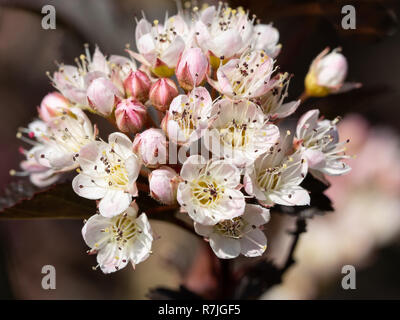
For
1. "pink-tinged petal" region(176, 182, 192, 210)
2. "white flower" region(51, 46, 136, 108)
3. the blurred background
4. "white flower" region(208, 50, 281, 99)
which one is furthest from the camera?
the blurred background

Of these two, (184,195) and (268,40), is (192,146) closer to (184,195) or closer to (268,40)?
(184,195)

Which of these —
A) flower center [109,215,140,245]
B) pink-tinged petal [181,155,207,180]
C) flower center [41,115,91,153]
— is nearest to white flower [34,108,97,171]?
flower center [41,115,91,153]

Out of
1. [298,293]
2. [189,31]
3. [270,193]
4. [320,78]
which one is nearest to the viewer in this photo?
[270,193]

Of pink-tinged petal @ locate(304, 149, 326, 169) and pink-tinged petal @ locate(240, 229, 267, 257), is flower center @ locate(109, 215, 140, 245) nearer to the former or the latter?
pink-tinged petal @ locate(240, 229, 267, 257)

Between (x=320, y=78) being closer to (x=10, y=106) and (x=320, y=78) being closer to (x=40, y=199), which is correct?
(x=40, y=199)

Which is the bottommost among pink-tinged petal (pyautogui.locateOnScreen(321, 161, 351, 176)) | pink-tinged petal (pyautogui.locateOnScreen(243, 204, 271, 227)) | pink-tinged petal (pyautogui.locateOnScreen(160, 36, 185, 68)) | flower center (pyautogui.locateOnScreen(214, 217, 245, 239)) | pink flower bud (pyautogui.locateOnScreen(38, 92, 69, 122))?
flower center (pyautogui.locateOnScreen(214, 217, 245, 239))

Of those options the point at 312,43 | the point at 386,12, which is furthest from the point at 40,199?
the point at 312,43

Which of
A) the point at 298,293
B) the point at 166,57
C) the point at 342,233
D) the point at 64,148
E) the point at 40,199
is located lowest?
the point at 298,293
